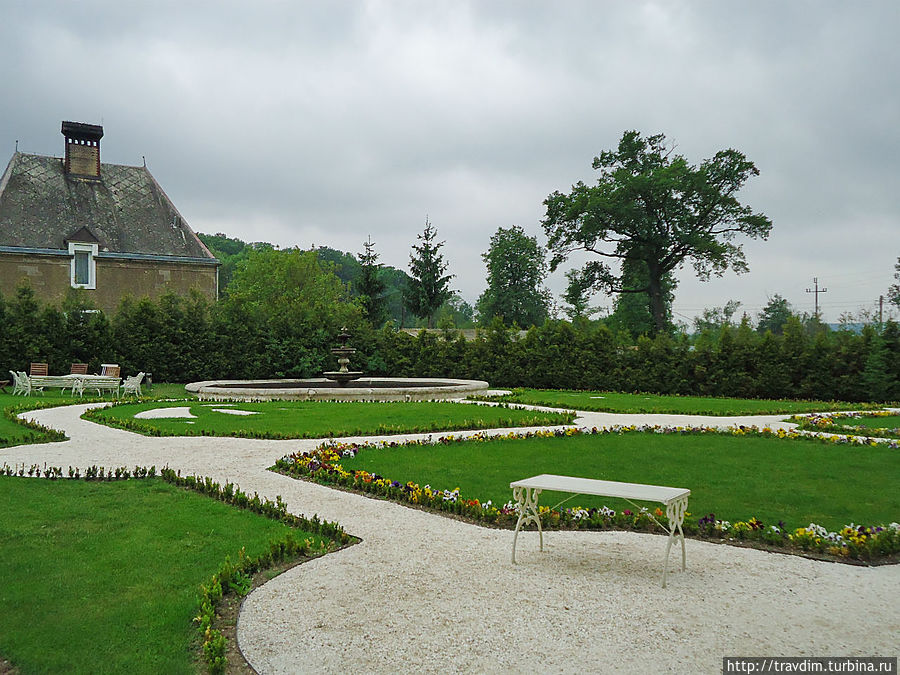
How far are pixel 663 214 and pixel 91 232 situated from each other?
Result: 32194 mm

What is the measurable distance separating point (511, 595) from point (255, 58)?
39.0 ft

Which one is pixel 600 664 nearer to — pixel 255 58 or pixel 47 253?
pixel 255 58

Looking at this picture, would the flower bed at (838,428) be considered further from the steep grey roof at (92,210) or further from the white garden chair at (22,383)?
the steep grey roof at (92,210)

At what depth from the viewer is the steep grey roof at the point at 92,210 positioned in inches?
1305

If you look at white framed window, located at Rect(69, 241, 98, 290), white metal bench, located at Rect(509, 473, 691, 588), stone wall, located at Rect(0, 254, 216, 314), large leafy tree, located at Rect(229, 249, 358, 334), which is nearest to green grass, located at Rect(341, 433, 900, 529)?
white metal bench, located at Rect(509, 473, 691, 588)

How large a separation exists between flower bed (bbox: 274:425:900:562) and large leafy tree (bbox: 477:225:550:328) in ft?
145

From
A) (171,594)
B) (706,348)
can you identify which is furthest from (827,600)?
(706,348)

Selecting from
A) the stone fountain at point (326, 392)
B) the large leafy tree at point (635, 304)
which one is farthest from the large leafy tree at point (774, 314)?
the stone fountain at point (326, 392)

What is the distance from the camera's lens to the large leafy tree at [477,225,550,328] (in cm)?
5194

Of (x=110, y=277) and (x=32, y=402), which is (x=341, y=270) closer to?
(x=110, y=277)

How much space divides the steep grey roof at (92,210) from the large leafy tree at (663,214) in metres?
22.5

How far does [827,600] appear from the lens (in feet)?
13.8

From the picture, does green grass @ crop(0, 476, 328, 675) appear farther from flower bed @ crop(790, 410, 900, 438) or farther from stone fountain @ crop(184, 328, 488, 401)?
stone fountain @ crop(184, 328, 488, 401)

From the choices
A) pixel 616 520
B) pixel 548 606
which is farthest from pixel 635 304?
pixel 548 606
